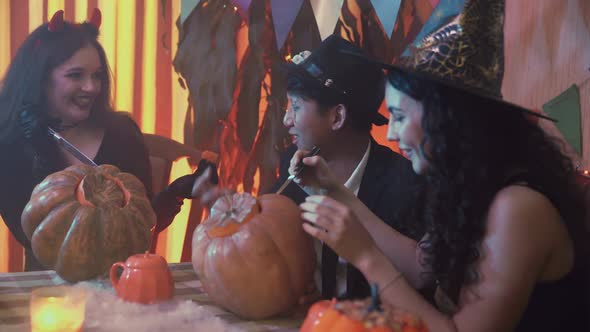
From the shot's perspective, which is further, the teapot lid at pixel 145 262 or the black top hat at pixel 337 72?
the black top hat at pixel 337 72

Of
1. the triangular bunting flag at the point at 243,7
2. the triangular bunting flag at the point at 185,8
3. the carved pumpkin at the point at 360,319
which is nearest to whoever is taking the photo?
the carved pumpkin at the point at 360,319

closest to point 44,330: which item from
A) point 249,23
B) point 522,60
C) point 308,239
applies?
point 308,239

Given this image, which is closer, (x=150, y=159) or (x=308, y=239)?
(x=308, y=239)

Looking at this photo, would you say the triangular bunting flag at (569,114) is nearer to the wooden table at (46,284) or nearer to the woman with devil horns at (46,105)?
the wooden table at (46,284)

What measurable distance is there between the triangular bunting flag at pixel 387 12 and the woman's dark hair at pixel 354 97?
53cm

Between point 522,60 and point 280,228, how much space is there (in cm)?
185

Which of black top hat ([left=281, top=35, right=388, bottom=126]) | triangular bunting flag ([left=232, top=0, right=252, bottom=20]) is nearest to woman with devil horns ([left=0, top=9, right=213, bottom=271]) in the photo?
triangular bunting flag ([left=232, top=0, right=252, bottom=20])

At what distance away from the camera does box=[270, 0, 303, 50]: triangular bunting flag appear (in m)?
2.13

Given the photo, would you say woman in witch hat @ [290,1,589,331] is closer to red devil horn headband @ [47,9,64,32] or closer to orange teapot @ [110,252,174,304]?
orange teapot @ [110,252,174,304]

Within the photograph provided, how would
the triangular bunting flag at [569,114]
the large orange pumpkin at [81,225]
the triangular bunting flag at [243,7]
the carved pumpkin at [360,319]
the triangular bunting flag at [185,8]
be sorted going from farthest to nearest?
the triangular bunting flag at [569,114] → the triangular bunting flag at [243,7] → the triangular bunting flag at [185,8] → the large orange pumpkin at [81,225] → the carved pumpkin at [360,319]

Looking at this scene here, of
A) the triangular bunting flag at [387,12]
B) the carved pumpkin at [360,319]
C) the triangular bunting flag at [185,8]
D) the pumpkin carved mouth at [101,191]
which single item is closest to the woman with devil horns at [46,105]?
the triangular bunting flag at [185,8]

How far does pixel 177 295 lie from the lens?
1.32 metres

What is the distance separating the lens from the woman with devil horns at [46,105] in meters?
1.72

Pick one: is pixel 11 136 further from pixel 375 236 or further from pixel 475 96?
pixel 475 96
